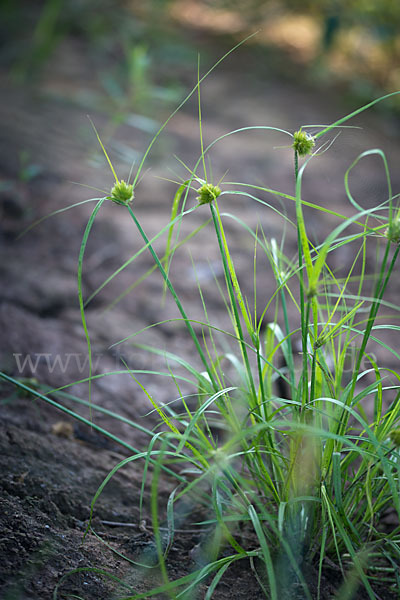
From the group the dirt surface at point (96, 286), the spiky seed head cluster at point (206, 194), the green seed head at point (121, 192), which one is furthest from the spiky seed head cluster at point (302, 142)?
the dirt surface at point (96, 286)

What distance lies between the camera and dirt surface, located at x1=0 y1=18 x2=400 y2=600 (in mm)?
784

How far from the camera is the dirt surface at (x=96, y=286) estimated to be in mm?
784

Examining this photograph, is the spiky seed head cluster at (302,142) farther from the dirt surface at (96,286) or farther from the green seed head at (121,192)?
the dirt surface at (96,286)

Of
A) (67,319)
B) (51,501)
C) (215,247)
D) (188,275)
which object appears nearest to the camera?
(51,501)

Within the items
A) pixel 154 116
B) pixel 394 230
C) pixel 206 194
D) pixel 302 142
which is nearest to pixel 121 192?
pixel 206 194

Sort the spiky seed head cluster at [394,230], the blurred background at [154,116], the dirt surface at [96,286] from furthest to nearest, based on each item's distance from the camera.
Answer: the blurred background at [154,116]
the dirt surface at [96,286]
the spiky seed head cluster at [394,230]

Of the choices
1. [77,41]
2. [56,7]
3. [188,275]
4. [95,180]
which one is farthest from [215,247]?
[77,41]

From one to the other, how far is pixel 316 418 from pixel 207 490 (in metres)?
0.36

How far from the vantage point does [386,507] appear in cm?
87

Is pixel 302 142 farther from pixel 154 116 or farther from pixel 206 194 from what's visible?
pixel 154 116

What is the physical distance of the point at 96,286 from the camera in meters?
1.58

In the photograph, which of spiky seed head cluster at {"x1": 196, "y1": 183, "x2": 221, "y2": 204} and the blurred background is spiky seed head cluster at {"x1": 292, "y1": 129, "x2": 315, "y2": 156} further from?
the blurred background

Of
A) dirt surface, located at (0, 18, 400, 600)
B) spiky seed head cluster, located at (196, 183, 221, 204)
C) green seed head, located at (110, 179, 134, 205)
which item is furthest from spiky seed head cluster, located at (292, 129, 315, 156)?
dirt surface, located at (0, 18, 400, 600)

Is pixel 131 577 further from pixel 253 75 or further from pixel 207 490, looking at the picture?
pixel 253 75
